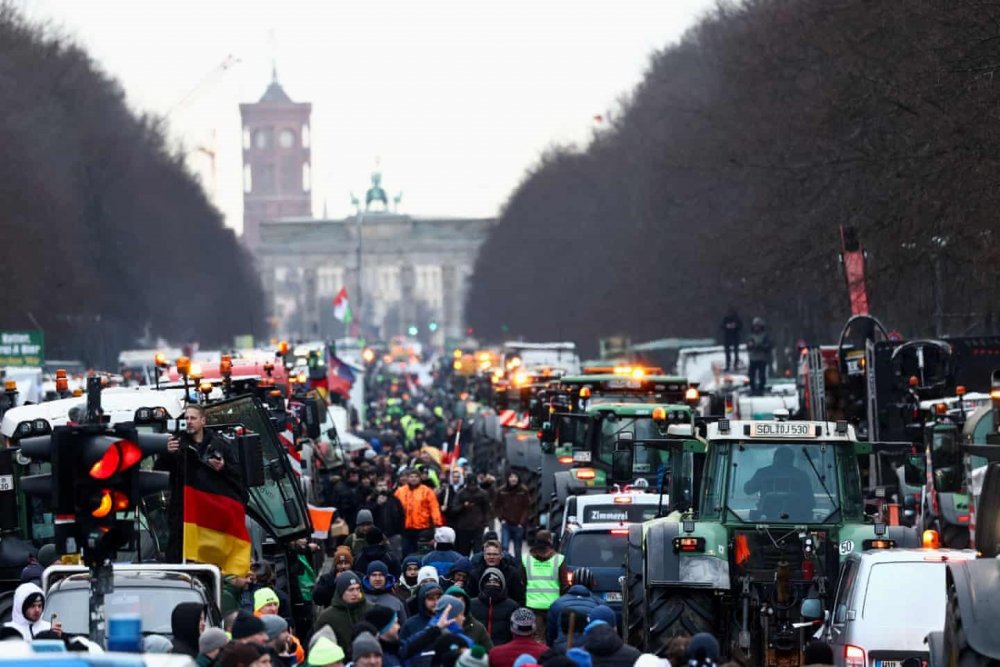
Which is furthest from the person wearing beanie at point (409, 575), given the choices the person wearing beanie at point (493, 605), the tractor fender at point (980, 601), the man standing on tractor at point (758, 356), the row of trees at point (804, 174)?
the man standing on tractor at point (758, 356)

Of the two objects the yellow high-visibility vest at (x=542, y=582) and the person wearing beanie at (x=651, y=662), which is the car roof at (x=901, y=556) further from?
the yellow high-visibility vest at (x=542, y=582)

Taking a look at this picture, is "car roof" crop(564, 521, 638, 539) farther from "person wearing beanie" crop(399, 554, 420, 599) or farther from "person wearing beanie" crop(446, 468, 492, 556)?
"person wearing beanie" crop(446, 468, 492, 556)

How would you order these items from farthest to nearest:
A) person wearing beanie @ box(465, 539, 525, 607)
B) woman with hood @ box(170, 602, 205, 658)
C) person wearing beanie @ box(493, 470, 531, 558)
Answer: person wearing beanie @ box(493, 470, 531, 558), person wearing beanie @ box(465, 539, 525, 607), woman with hood @ box(170, 602, 205, 658)

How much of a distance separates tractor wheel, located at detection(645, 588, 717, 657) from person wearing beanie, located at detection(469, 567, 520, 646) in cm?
155

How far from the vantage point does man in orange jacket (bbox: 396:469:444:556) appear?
1042 inches

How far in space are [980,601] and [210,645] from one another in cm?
383

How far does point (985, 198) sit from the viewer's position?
3123 centimetres

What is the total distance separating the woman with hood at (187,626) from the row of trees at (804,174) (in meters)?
18.9

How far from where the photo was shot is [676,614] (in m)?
16.5

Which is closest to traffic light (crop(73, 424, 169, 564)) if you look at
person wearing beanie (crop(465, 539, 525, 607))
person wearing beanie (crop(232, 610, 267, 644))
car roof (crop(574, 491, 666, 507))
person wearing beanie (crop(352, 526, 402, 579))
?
person wearing beanie (crop(232, 610, 267, 644))

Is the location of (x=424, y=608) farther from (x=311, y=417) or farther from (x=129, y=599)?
(x=311, y=417)

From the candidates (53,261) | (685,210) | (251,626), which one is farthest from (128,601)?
(685,210)

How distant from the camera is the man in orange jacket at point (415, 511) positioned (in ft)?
86.8

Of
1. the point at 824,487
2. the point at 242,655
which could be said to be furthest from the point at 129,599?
Answer: the point at 824,487
